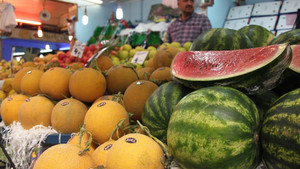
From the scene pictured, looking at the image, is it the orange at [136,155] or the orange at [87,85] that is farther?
the orange at [87,85]

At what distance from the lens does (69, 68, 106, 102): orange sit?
1595 mm

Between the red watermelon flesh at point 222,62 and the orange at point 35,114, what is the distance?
0.96 metres

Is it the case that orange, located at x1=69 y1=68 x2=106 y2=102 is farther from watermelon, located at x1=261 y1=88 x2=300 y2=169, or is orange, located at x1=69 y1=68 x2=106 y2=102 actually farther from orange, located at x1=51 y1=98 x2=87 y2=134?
watermelon, located at x1=261 y1=88 x2=300 y2=169

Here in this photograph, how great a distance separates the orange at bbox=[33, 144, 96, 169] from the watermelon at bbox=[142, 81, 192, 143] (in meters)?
0.31

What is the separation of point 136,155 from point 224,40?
2.38 feet

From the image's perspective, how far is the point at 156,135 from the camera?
1051 millimetres

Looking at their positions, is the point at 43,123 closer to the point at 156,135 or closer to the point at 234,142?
the point at 156,135

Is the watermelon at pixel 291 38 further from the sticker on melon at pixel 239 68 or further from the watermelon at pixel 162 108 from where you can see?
the watermelon at pixel 162 108

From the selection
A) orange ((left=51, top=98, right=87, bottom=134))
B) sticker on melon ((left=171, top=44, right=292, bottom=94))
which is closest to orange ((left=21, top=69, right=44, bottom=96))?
orange ((left=51, top=98, right=87, bottom=134))

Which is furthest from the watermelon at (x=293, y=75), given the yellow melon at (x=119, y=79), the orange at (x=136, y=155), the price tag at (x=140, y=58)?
the price tag at (x=140, y=58)

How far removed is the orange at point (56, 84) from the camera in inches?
67.7

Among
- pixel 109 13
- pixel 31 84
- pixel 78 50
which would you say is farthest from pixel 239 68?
pixel 109 13

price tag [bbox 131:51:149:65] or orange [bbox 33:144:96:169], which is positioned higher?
price tag [bbox 131:51:149:65]

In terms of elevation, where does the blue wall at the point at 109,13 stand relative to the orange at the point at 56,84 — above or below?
above
